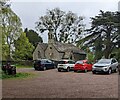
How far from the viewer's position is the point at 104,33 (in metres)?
43.4

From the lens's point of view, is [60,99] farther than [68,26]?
No

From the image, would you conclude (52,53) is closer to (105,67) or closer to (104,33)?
(104,33)

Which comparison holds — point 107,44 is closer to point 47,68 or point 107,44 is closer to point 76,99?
point 47,68

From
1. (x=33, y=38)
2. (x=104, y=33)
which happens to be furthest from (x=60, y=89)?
(x=33, y=38)

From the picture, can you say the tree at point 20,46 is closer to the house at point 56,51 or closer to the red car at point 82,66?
the house at point 56,51

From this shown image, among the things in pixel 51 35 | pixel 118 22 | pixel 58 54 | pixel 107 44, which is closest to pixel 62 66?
pixel 107 44

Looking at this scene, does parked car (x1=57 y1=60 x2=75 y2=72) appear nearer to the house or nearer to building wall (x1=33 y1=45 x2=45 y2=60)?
the house

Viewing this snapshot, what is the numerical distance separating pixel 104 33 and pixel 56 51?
79.9 ft

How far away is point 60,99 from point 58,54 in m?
55.5

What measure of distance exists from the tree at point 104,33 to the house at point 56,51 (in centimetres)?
2199

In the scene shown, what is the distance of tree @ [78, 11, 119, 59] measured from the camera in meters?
39.6

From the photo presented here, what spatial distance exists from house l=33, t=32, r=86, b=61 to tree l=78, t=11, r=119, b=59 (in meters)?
22.0

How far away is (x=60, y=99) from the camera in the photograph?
10.6m

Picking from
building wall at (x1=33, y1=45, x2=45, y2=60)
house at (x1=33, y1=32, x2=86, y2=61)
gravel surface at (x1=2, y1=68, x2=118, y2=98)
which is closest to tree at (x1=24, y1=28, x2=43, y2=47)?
house at (x1=33, y1=32, x2=86, y2=61)
